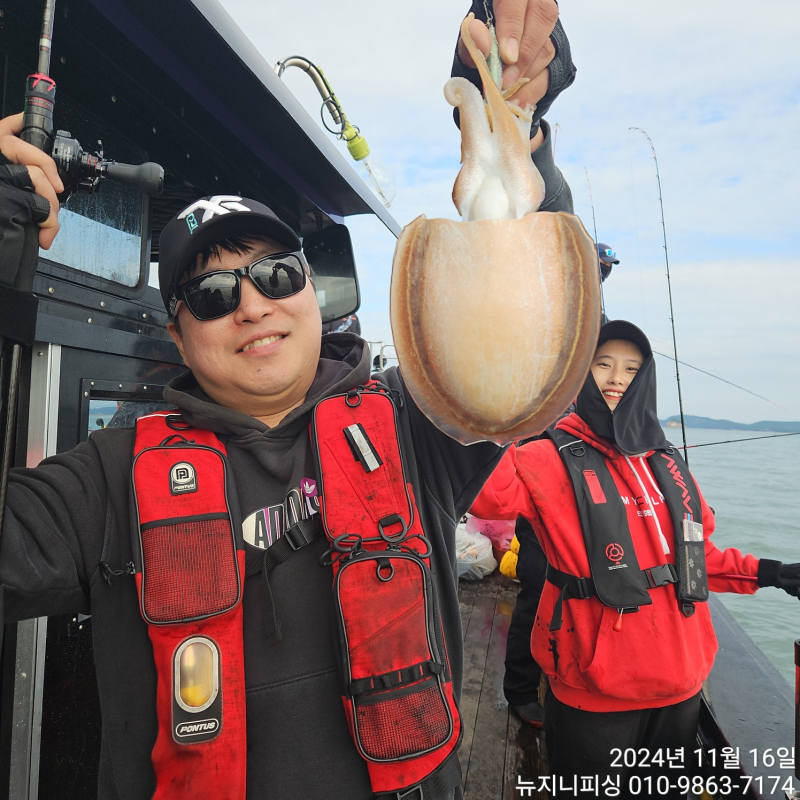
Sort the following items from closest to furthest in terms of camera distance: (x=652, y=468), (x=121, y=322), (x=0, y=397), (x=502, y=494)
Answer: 1. (x=0, y=397)
2. (x=121, y=322)
3. (x=502, y=494)
4. (x=652, y=468)

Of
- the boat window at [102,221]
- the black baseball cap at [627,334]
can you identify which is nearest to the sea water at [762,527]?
the black baseball cap at [627,334]

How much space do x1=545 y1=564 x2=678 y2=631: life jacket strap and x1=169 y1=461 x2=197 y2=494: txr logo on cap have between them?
195 centimetres

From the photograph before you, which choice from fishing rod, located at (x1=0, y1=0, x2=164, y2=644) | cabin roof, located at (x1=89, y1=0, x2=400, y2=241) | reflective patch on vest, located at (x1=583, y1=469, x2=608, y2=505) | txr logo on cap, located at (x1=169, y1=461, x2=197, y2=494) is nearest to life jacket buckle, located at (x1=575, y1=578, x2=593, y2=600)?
reflective patch on vest, located at (x1=583, y1=469, x2=608, y2=505)

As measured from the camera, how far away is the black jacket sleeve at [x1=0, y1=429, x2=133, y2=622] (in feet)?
3.72

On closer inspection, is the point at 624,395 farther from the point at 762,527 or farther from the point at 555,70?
the point at 762,527

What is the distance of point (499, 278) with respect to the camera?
0.79m

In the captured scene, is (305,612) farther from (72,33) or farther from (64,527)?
(72,33)

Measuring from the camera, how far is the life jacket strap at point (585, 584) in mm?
2445

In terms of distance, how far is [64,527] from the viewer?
1.25 metres

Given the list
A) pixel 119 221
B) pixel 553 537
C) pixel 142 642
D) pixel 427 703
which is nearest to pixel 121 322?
pixel 119 221

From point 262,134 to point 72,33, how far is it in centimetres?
100

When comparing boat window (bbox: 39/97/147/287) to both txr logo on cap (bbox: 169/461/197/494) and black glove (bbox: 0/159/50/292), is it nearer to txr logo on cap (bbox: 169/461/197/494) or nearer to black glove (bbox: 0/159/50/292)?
black glove (bbox: 0/159/50/292)

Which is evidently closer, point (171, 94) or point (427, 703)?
point (427, 703)

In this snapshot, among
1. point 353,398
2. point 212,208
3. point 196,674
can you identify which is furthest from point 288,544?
point 212,208
